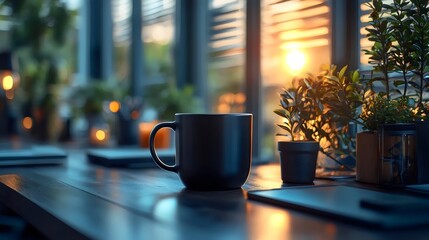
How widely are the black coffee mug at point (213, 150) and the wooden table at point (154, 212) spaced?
30 millimetres

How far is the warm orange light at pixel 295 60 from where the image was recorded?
176 centimetres

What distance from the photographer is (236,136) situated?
1046 millimetres

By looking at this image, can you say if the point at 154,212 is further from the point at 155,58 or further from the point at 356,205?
the point at 155,58

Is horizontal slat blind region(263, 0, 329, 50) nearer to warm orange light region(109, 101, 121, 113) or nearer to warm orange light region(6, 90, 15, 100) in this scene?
warm orange light region(109, 101, 121, 113)

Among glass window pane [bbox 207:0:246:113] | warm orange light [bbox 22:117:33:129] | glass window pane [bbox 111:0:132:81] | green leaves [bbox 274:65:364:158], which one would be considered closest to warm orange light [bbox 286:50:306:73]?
glass window pane [bbox 207:0:246:113]

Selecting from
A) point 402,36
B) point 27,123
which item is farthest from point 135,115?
point 402,36

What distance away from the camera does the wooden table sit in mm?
678

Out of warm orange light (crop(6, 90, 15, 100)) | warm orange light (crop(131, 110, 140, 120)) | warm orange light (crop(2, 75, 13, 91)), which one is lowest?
warm orange light (crop(131, 110, 140, 120))

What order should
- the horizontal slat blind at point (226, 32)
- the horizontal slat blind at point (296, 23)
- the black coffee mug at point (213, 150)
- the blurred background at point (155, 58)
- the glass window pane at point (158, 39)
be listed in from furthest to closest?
1. the glass window pane at point (158, 39)
2. the horizontal slat blind at point (226, 32)
3. the blurred background at point (155, 58)
4. the horizontal slat blind at point (296, 23)
5. the black coffee mug at point (213, 150)

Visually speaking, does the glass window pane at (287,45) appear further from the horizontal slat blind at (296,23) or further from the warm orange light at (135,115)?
the warm orange light at (135,115)

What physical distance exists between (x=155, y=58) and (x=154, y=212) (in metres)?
2.05

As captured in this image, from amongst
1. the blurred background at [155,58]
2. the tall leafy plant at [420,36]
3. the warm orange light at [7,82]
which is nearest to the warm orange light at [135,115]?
the blurred background at [155,58]

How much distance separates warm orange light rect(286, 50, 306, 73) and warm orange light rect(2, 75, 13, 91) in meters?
1.69

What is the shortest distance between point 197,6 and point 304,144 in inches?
58.2
